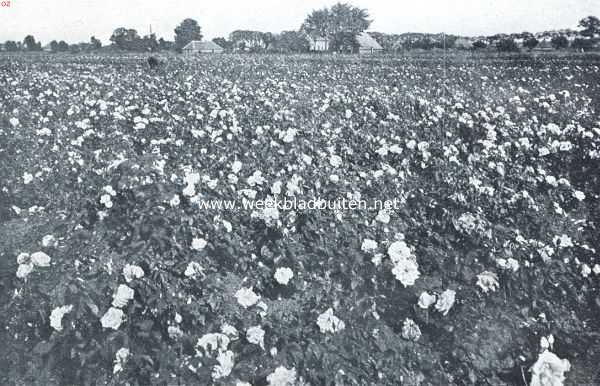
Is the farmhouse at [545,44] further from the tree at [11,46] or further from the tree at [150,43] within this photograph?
the tree at [11,46]

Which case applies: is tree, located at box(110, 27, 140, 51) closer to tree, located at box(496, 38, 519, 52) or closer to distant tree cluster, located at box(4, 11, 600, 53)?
distant tree cluster, located at box(4, 11, 600, 53)

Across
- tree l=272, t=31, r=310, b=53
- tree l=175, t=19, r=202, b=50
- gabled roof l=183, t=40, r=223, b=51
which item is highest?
tree l=175, t=19, r=202, b=50

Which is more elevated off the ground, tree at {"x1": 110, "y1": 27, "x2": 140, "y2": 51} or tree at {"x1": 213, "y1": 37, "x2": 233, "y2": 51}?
tree at {"x1": 213, "y1": 37, "x2": 233, "y2": 51}

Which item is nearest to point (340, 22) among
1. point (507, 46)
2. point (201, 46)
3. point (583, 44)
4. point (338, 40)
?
point (338, 40)

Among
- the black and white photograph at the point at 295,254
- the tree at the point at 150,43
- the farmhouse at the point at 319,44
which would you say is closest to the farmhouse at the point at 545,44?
the farmhouse at the point at 319,44

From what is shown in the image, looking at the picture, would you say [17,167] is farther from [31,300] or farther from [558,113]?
[558,113]

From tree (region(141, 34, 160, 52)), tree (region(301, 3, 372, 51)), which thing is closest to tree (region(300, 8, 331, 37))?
tree (region(301, 3, 372, 51))
